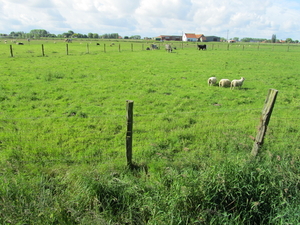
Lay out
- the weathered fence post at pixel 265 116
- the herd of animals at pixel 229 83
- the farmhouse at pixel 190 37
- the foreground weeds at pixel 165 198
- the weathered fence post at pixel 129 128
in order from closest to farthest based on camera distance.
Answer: the foreground weeds at pixel 165 198, the weathered fence post at pixel 129 128, the weathered fence post at pixel 265 116, the herd of animals at pixel 229 83, the farmhouse at pixel 190 37

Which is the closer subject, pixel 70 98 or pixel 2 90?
pixel 70 98

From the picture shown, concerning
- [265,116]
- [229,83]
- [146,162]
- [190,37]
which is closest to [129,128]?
[146,162]

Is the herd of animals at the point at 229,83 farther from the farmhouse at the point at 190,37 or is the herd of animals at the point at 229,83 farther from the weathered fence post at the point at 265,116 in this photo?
the farmhouse at the point at 190,37

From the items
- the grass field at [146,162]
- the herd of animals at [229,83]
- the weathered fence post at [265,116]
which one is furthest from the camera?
the herd of animals at [229,83]

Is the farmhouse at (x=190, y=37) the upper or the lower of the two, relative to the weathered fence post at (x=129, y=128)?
upper

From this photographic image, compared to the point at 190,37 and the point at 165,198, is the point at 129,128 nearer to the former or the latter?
the point at 165,198

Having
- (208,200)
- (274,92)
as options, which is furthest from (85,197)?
(274,92)

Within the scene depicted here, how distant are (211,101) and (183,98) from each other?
4.39ft

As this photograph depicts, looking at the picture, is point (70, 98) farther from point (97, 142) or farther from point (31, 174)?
point (31, 174)

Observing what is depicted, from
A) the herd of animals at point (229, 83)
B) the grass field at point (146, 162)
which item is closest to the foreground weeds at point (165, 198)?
the grass field at point (146, 162)

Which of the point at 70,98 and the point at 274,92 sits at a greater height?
the point at 274,92

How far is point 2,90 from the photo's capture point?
11289 millimetres

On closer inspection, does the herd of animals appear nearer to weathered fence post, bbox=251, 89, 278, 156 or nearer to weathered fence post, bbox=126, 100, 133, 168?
weathered fence post, bbox=251, 89, 278, 156

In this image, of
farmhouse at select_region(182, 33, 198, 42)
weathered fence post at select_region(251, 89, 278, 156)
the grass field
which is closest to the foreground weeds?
the grass field
